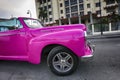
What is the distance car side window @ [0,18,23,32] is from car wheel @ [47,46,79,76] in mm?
1456

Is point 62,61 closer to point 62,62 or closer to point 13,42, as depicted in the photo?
point 62,62

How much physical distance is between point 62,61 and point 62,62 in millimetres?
27

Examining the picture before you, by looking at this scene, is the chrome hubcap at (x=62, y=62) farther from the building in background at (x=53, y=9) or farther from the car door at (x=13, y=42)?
the building in background at (x=53, y=9)

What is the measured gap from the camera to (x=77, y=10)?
53.5 meters

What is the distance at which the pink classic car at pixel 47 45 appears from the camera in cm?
397

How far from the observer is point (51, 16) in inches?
2309

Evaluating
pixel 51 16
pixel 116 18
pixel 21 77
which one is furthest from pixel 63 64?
pixel 51 16

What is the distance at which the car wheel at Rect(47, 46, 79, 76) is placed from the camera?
4043 millimetres

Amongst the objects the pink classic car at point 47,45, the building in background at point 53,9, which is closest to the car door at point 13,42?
the pink classic car at point 47,45

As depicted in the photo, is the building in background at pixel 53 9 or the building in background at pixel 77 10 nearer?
the building in background at pixel 77 10

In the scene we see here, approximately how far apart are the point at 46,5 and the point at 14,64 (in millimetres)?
56389

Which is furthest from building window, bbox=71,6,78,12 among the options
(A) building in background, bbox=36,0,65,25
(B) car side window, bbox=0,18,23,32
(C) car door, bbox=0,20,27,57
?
(C) car door, bbox=0,20,27,57

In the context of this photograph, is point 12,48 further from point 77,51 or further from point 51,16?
point 51,16

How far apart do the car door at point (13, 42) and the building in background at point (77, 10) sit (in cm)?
3958
